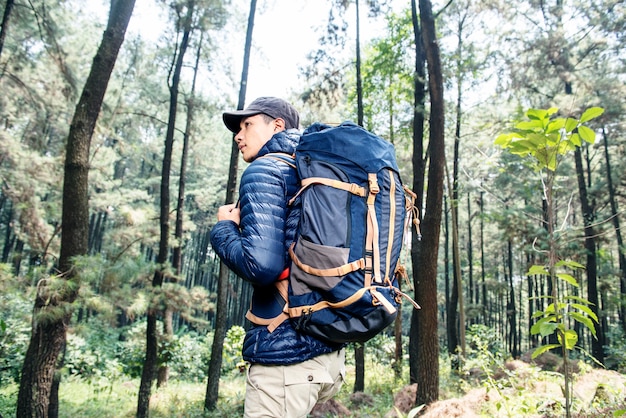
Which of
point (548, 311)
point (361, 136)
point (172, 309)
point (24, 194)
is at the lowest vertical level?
point (172, 309)

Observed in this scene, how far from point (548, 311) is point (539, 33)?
48.8ft

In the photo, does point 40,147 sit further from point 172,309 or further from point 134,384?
point 134,384

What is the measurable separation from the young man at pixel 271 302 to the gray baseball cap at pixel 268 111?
242 millimetres

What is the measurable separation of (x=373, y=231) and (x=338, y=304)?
1.03 ft

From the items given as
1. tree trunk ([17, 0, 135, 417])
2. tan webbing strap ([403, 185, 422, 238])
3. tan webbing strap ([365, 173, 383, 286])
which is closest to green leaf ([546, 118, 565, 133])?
tan webbing strap ([403, 185, 422, 238])

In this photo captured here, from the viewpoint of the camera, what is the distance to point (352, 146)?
1.63m

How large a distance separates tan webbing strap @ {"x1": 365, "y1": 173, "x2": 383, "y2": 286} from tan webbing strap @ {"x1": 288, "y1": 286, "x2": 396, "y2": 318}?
0.05m

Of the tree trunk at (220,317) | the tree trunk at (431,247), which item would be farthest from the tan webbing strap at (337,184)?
the tree trunk at (220,317)

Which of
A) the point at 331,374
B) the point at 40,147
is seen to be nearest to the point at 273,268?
the point at 331,374

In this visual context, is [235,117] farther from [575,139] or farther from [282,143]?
[575,139]

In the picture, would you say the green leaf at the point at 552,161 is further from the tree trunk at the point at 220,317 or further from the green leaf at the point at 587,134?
the tree trunk at the point at 220,317

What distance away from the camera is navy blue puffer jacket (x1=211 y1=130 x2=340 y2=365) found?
1567mm

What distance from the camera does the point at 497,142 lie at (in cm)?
261

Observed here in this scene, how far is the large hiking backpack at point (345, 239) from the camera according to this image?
1.49 m
